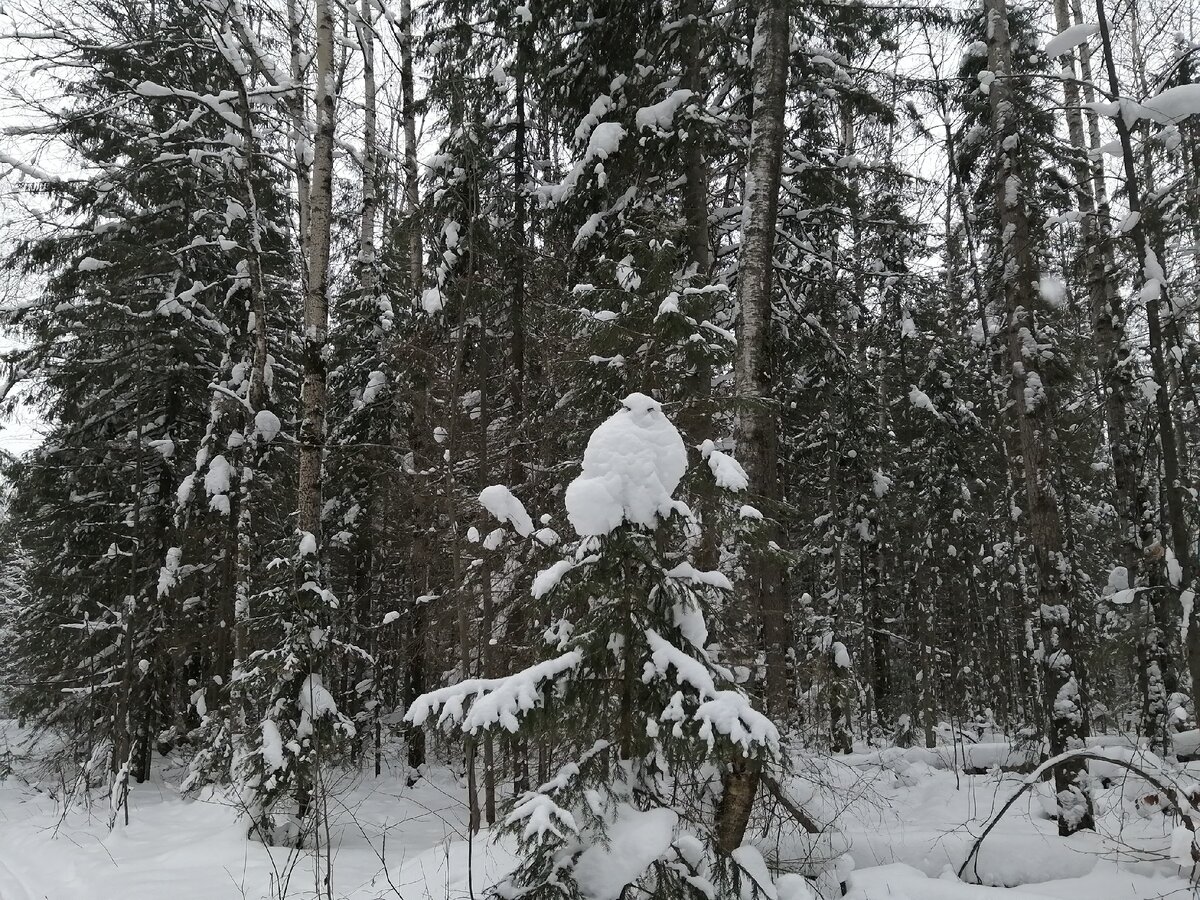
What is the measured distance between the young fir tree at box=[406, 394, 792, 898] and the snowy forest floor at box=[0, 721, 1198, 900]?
2.11ft

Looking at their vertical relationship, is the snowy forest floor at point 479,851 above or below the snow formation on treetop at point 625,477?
below

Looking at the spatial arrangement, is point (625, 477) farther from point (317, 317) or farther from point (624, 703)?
point (317, 317)

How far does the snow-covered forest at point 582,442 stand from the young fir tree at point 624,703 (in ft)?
0.09

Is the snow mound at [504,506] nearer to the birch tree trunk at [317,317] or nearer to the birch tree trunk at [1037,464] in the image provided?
the birch tree trunk at [317,317]

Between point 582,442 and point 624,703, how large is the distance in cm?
403

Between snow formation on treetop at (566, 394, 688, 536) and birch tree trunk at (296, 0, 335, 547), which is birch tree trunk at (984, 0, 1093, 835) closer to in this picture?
snow formation on treetop at (566, 394, 688, 536)

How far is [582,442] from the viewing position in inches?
293

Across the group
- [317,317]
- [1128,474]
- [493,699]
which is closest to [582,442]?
[317,317]

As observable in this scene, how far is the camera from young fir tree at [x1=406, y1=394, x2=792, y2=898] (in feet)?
10.7

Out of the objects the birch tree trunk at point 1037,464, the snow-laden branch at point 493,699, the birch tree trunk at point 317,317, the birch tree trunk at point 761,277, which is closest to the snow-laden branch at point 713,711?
the snow-laden branch at point 493,699

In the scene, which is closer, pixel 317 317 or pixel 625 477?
pixel 625 477

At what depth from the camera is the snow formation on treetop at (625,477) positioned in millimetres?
3568

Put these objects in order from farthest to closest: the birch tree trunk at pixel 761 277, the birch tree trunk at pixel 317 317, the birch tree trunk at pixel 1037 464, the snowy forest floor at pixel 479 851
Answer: the birch tree trunk at pixel 317 317, the birch tree trunk at pixel 1037 464, the birch tree trunk at pixel 761 277, the snowy forest floor at pixel 479 851

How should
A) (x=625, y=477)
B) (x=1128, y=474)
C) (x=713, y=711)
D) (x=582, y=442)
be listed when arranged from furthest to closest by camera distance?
(x=1128, y=474) < (x=582, y=442) < (x=625, y=477) < (x=713, y=711)
